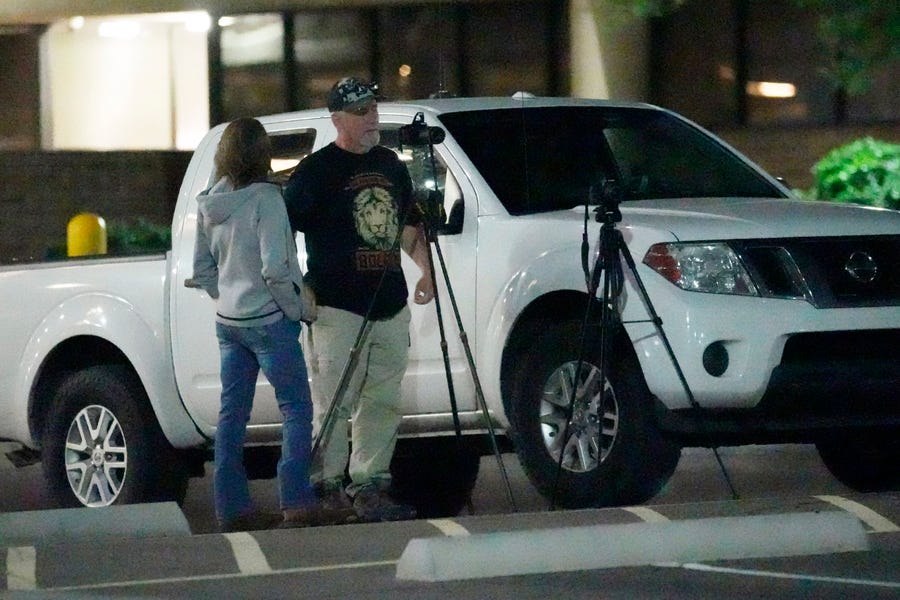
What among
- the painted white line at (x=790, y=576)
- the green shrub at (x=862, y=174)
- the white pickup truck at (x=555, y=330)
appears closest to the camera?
the painted white line at (x=790, y=576)

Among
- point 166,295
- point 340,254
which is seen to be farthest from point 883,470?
point 166,295

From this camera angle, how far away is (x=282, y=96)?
21.2 metres

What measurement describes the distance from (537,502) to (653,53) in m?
10.5

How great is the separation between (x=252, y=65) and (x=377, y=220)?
1375 centimetres

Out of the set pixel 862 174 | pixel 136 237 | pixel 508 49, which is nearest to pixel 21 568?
pixel 862 174

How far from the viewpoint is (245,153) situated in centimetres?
792

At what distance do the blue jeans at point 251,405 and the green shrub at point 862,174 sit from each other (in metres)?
8.65

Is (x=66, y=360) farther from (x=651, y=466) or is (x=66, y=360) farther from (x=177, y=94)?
(x=177, y=94)

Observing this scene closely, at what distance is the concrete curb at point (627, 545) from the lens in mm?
6508

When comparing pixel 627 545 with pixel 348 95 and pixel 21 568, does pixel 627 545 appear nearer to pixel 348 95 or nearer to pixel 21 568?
pixel 21 568

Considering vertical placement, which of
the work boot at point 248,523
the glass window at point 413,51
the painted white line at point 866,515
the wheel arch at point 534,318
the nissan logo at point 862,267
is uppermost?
the glass window at point 413,51

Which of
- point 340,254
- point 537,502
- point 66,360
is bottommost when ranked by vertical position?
point 537,502

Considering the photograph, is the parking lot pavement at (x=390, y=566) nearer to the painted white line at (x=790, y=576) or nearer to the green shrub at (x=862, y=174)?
the painted white line at (x=790, y=576)

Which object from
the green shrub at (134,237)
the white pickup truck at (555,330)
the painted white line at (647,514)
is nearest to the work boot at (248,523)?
the white pickup truck at (555,330)
